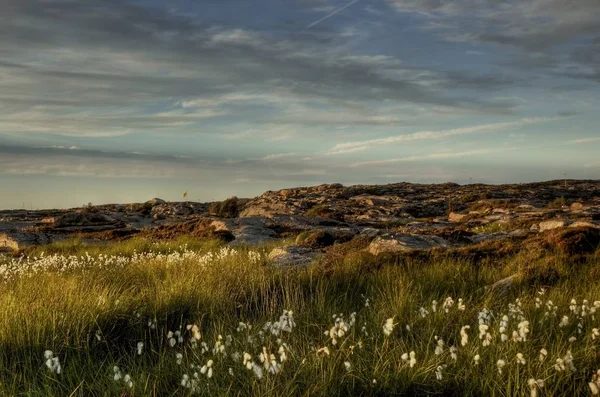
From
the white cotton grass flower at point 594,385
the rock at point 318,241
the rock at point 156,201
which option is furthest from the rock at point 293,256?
the rock at point 156,201

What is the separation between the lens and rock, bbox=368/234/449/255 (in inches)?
514

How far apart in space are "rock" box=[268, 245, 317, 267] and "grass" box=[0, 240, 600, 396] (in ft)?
3.28

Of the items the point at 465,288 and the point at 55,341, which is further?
the point at 465,288

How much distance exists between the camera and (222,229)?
2641 cm

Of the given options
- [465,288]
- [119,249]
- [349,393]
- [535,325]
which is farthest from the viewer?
[119,249]

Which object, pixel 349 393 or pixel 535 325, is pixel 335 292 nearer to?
pixel 535 325

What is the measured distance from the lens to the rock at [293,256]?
12945 mm

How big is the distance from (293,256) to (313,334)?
6921 mm

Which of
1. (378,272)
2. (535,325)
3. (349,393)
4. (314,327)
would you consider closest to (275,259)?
(378,272)

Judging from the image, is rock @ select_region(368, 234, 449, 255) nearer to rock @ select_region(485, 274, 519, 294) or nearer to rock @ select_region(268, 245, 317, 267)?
rock @ select_region(268, 245, 317, 267)

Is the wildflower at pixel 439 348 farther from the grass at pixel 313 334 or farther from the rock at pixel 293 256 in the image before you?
the rock at pixel 293 256

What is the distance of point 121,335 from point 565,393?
18.8 ft

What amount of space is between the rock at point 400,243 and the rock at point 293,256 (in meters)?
1.60

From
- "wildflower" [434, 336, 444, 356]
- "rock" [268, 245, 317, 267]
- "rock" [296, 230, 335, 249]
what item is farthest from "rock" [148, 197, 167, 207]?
"wildflower" [434, 336, 444, 356]
